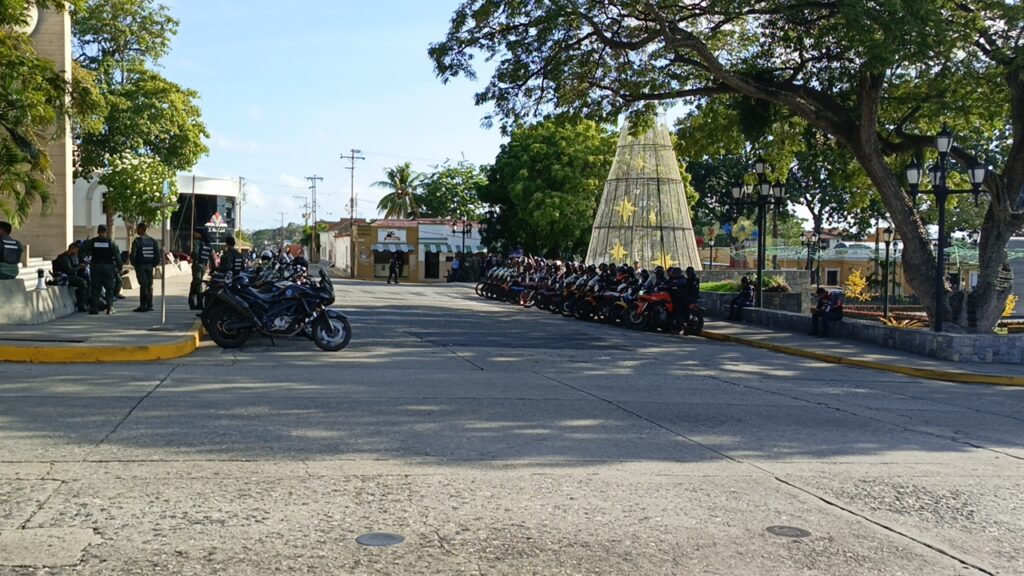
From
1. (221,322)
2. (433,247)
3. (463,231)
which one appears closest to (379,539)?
(221,322)

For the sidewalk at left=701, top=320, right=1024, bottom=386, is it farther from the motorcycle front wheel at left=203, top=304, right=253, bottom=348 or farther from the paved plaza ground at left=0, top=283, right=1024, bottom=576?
the motorcycle front wheel at left=203, top=304, right=253, bottom=348

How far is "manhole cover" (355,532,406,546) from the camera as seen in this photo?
5.20 meters

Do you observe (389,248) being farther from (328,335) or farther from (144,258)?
(328,335)

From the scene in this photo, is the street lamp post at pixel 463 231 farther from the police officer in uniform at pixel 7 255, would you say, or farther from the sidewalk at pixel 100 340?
the police officer in uniform at pixel 7 255

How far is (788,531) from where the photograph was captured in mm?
5734

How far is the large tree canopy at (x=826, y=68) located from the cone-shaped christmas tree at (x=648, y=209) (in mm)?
9063

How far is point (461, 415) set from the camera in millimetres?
9250

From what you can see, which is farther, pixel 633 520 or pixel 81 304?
pixel 81 304

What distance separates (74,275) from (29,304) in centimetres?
319

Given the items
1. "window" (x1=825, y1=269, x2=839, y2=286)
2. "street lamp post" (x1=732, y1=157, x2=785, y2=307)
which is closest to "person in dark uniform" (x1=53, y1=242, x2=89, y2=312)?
"street lamp post" (x1=732, y1=157, x2=785, y2=307)

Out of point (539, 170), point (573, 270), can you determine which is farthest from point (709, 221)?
point (573, 270)

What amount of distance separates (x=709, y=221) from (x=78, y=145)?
51591 millimetres

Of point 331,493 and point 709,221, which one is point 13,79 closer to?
point 331,493

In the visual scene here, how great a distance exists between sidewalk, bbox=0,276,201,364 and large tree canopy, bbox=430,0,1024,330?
30.2 ft
